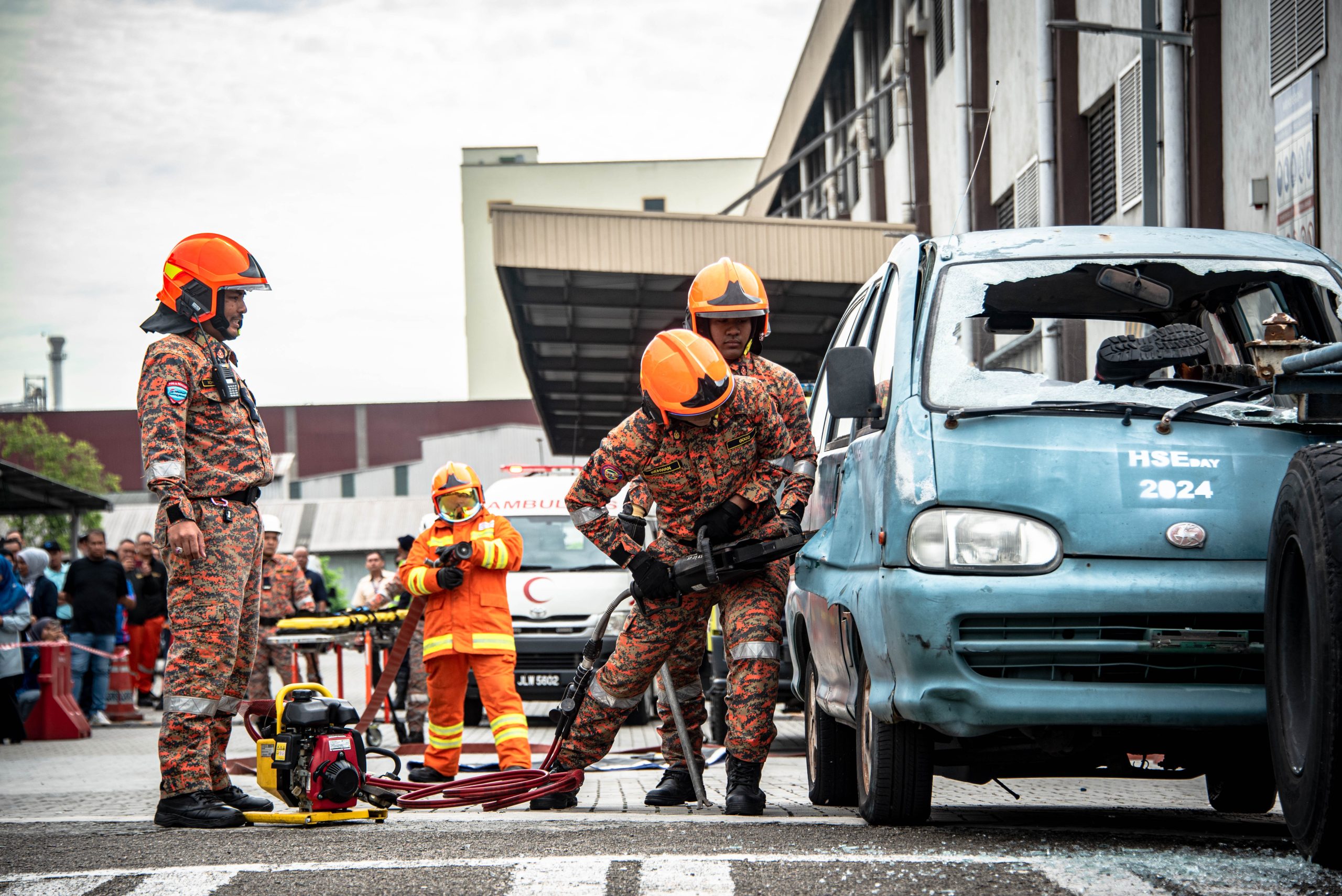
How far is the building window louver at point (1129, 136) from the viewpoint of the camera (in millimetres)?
13766

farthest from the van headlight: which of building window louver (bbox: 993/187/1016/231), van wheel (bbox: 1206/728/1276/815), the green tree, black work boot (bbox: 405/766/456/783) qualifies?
the green tree

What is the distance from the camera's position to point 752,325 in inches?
273

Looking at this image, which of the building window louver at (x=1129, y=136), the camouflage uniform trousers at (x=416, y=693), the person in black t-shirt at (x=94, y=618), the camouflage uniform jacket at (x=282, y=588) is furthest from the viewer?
the person in black t-shirt at (x=94, y=618)

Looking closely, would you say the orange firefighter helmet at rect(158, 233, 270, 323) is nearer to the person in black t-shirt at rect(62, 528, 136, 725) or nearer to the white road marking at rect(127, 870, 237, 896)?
the white road marking at rect(127, 870, 237, 896)

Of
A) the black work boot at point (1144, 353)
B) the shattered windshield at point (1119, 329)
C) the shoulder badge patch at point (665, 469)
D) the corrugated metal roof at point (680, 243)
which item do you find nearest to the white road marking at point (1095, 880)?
the shattered windshield at point (1119, 329)

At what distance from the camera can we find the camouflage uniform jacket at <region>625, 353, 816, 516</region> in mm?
6293

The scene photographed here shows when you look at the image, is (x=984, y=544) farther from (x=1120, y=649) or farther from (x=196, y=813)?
(x=196, y=813)

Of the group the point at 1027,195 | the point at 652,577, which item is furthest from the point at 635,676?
the point at 1027,195

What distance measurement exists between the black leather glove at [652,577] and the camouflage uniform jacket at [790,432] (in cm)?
41

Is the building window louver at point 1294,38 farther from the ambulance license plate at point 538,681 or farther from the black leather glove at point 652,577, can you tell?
the ambulance license plate at point 538,681

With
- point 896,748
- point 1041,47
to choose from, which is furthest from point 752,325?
point 1041,47

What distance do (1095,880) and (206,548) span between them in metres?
3.64

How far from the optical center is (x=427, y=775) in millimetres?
8492

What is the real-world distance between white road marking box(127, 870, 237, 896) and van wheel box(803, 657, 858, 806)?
277cm
